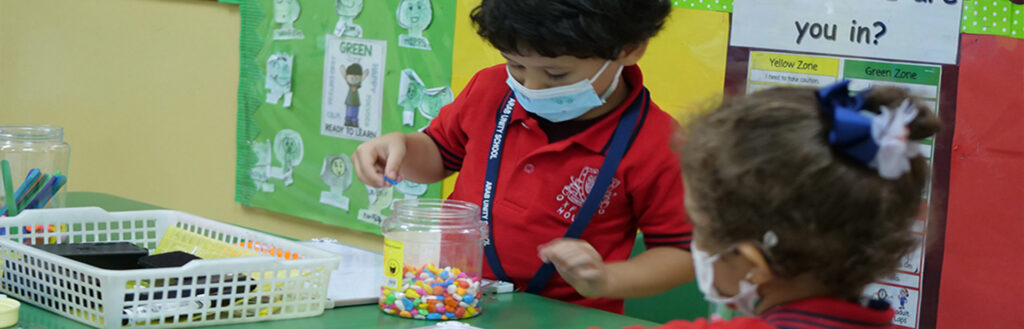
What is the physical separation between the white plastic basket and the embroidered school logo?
36cm

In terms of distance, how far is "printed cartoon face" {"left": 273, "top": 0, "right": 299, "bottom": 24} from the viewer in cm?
309

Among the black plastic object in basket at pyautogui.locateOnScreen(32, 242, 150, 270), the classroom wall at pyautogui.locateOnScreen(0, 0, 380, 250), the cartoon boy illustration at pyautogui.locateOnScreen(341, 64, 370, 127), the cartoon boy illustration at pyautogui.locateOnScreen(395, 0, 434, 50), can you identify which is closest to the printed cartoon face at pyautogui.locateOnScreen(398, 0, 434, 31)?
the cartoon boy illustration at pyautogui.locateOnScreen(395, 0, 434, 50)

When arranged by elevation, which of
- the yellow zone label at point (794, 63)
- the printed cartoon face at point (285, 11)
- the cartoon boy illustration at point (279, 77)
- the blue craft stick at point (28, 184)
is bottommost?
the blue craft stick at point (28, 184)

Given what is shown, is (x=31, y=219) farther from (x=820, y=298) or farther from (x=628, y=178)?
(x=820, y=298)

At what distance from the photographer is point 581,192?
1489mm

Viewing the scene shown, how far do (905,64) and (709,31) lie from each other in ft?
1.36

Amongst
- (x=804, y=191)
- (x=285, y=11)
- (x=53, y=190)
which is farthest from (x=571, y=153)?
(x=285, y=11)

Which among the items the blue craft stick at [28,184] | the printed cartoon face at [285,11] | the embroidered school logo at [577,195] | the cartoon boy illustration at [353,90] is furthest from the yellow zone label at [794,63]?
the printed cartoon face at [285,11]

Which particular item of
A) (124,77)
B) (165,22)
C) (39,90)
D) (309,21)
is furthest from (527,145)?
(39,90)

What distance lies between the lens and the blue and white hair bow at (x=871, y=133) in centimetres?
81

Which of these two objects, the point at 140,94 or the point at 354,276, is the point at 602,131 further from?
the point at 140,94

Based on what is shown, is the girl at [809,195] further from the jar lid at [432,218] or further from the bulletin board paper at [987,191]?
the bulletin board paper at [987,191]

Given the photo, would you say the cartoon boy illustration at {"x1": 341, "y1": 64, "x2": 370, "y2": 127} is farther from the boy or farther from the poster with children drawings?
the boy

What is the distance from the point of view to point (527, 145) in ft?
5.07
